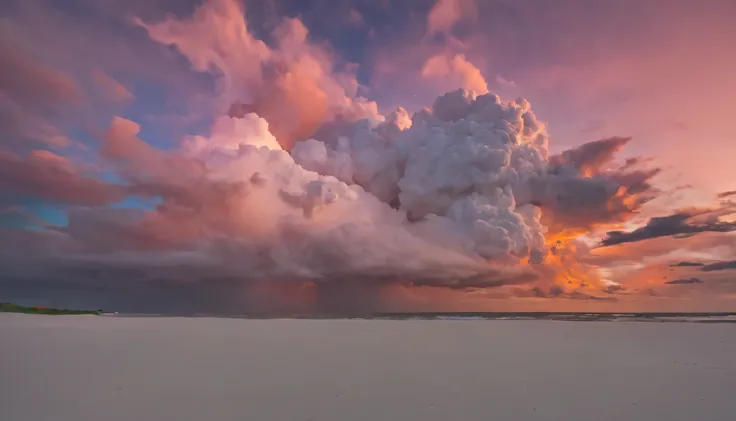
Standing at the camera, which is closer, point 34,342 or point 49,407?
point 49,407

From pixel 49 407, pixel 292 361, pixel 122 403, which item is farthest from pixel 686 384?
pixel 49 407

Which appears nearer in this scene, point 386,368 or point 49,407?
point 49,407

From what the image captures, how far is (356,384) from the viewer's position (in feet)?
37.6

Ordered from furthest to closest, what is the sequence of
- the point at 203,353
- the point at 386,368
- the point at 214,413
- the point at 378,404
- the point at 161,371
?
the point at 203,353 < the point at 386,368 < the point at 161,371 < the point at 378,404 < the point at 214,413

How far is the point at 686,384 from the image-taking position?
12.0 metres

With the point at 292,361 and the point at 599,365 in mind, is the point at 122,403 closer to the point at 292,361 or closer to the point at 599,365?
the point at 292,361

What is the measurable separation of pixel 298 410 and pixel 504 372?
7.42 metres

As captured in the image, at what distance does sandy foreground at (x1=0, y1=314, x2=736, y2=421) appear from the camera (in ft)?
29.0

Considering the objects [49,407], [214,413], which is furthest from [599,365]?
[49,407]

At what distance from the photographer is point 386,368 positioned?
1412 cm

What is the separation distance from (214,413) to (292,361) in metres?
6.94

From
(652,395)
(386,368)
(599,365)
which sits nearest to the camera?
(652,395)

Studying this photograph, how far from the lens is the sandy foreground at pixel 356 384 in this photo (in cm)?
884

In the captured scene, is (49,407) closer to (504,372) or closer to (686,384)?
(504,372)
